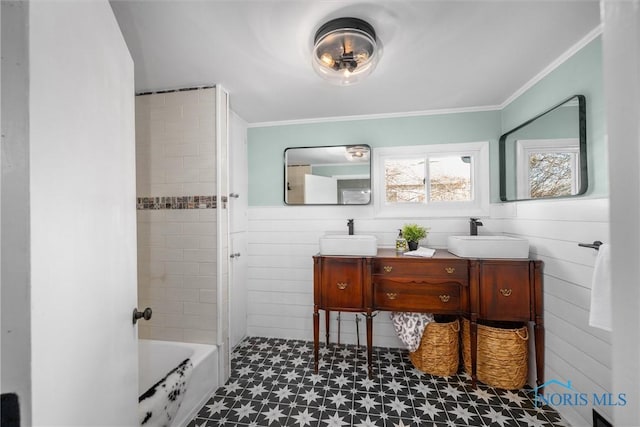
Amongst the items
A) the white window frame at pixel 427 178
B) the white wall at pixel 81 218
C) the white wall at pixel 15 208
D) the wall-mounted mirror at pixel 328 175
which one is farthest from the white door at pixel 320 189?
the white wall at pixel 15 208

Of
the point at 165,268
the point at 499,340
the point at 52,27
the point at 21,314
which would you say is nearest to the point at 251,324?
the point at 165,268

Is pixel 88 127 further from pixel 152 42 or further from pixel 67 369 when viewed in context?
pixel 152 42

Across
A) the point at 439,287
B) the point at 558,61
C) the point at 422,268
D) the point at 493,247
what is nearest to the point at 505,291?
the point at 493,247

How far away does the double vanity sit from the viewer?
1.79 metres

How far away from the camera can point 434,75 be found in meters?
1.79

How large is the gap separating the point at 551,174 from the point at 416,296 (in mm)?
1201

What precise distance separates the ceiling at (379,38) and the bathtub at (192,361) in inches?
76.7

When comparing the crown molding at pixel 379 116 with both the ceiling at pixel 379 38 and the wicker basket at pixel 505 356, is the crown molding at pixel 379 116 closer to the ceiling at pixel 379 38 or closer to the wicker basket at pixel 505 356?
the ceiling at pixel 379 38

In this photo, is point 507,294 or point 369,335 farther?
point 369,335

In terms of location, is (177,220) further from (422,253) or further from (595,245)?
(595,245)

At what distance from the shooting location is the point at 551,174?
66.1 inches

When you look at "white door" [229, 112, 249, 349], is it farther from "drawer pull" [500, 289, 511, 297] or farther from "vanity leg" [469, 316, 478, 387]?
"drawer pull" [500, 289, 511, 297]

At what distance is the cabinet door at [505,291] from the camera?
1.79 metres
